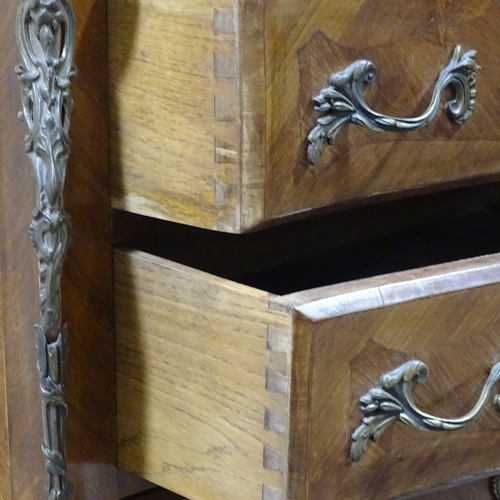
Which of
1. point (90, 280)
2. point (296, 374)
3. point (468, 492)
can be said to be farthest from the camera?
point (468, 492)

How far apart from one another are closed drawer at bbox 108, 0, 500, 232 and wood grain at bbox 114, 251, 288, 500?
0.15 ft

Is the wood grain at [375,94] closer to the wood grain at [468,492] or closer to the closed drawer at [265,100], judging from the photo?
the closed drawer at [265,100]

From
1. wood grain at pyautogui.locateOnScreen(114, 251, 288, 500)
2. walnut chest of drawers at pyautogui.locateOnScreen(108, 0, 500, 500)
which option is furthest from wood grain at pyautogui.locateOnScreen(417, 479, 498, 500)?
wood grain at pyautogui.locateOnScreen(114, 251, 288, 500)

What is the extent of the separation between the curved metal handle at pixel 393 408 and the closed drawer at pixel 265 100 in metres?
0.11

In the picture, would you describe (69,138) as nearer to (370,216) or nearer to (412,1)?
(412,1)

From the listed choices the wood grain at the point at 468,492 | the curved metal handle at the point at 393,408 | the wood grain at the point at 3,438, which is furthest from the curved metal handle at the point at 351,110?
the wood grain at the point at 468,492

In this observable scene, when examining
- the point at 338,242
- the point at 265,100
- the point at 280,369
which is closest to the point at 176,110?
the point at 265,100

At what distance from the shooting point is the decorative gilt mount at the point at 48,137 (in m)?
0.53

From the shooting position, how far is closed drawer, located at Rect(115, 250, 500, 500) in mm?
518

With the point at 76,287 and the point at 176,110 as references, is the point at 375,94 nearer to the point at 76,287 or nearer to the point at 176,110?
the point at 176,110

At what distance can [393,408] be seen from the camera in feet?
1.78

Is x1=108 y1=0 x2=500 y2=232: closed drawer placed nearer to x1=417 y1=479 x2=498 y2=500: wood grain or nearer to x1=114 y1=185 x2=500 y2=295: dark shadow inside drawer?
x1=114 y1=185 x2=500 y2=295: dark shadow inside drawer

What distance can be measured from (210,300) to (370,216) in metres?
0.39

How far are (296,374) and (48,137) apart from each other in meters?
0.20
